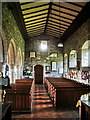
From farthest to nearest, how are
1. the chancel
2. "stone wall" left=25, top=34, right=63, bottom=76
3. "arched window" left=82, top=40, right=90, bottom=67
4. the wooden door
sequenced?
the wooden door
"stone wall" left=25, top=34, right=63, bottom=76
"arched window" left=82, top=40, right=90, bottom=67
the chancel

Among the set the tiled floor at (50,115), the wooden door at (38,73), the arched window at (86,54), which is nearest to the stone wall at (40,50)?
the wooden door at (38,73)

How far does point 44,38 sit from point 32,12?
7.32m

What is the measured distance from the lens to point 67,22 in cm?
1020

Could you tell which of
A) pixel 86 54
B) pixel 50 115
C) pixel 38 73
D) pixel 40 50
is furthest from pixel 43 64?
pixel 50 115

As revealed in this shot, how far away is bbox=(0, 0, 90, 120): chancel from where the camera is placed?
5.07 meters

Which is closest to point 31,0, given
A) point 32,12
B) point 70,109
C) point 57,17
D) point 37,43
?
point 32,12

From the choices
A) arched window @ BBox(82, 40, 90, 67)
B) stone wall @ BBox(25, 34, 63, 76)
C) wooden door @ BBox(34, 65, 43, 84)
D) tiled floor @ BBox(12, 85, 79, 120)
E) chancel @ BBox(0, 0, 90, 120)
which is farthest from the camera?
wooden door @ BBox(34, 65, 43, 84)

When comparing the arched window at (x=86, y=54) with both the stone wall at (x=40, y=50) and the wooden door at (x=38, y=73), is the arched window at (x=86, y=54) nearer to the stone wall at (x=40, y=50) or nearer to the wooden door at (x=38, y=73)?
the stone wall at (x=40, y=50)

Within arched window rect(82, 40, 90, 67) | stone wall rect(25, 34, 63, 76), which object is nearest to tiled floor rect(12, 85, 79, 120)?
arched window rect(82, 40, 90, 67)

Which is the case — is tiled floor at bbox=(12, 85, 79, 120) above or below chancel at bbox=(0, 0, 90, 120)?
below

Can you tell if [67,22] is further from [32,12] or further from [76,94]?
[76,94]

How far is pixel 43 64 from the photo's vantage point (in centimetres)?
1591

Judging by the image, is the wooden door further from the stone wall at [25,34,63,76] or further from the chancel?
the stone wall at [25,34,63,76]

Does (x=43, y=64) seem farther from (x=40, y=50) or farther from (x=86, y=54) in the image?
(x=86, y=54)
